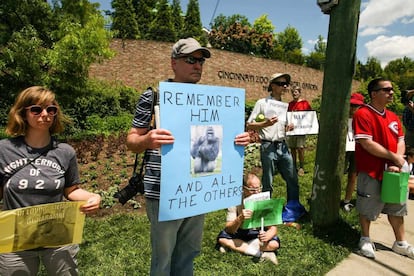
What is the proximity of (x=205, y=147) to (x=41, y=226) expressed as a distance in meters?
1.06

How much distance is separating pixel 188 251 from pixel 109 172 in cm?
478

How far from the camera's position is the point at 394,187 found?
3.26 m

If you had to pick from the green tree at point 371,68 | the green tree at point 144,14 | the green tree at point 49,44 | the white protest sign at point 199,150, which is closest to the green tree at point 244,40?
the green tree at point 144,14

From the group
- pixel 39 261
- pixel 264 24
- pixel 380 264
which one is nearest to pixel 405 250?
pixel 380 264

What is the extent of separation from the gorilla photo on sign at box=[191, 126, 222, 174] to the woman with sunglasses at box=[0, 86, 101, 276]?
679 millimetres

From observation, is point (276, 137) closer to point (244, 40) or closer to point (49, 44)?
point (49, 44)

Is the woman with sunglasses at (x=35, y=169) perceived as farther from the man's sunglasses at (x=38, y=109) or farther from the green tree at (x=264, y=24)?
the green tree at (x=264, y=24)

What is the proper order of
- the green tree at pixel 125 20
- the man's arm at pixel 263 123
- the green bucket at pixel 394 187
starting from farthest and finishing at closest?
the green tree at pixel 125 20
the man's arm at pixel 263 123
the green bucket at pixel 394 187

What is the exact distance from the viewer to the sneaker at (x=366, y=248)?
3.39 m

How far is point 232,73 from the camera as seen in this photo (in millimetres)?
19453

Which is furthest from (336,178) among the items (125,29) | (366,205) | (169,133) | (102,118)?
(125,29)

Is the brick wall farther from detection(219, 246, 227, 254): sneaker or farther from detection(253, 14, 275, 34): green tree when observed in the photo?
detection(253, 14, 275, 34): green tree

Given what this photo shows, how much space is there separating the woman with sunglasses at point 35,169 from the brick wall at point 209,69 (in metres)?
12.5

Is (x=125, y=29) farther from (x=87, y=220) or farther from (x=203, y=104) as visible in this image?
(x=203, y=104)
